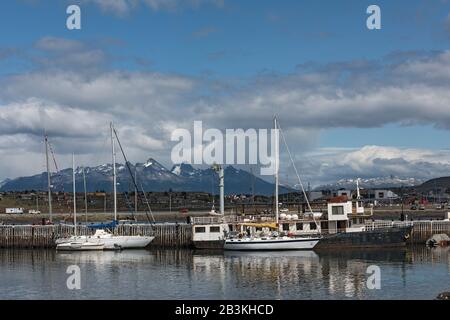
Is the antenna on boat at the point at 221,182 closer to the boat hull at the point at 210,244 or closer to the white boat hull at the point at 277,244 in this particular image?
the boat hull at the point at 210,244

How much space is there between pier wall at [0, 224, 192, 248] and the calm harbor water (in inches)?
239

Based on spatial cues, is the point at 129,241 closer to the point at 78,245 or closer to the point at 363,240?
the point at 78,245

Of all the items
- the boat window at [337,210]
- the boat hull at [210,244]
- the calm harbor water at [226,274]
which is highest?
the boat window at [337,210]

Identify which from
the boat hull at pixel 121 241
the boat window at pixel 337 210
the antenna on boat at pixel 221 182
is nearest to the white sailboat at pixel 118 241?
the boat hull at pixel 121 241

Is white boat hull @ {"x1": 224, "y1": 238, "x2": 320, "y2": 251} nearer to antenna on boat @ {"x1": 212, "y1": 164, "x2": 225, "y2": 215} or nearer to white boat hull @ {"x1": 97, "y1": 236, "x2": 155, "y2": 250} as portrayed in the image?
antenna on boat @ {"x1": 212, "y1": 164, "x2": 225, "y2": 215}

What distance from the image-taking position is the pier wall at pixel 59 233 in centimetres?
8075

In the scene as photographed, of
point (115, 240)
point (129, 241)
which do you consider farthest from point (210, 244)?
point (115, 240)

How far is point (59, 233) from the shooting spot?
8469cm

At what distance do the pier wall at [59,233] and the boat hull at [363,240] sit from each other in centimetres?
1725

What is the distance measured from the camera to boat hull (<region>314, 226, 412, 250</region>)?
243 ft

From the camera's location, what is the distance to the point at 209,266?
60406 millimetres

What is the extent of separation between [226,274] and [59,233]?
123ft

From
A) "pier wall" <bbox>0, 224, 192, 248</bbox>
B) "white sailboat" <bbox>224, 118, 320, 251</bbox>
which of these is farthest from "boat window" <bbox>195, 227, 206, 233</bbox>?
"white sailboat" <bbox>224, 118, 320, 251</bbox>
